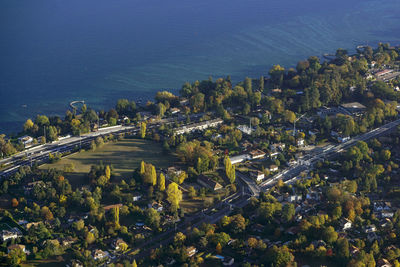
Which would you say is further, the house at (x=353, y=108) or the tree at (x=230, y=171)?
the house at (x=353, y=108)

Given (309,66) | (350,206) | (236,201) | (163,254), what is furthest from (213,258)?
(309,66)

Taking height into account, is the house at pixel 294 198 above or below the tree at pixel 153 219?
above

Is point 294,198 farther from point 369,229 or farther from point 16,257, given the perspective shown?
point 16,257

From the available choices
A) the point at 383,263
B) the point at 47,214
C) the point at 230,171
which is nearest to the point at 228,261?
the point at 383,263

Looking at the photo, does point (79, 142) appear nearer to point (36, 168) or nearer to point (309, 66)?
point (36, 168)

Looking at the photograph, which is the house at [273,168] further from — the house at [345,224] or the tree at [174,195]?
the house at [345,224]

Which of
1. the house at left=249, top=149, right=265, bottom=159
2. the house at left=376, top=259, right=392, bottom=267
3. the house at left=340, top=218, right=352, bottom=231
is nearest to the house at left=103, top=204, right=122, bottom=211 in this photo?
the house at left=249, top=149, right=265, bottom=159

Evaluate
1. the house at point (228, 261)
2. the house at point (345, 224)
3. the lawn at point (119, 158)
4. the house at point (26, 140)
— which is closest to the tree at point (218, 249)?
the house at point (228, 261)
